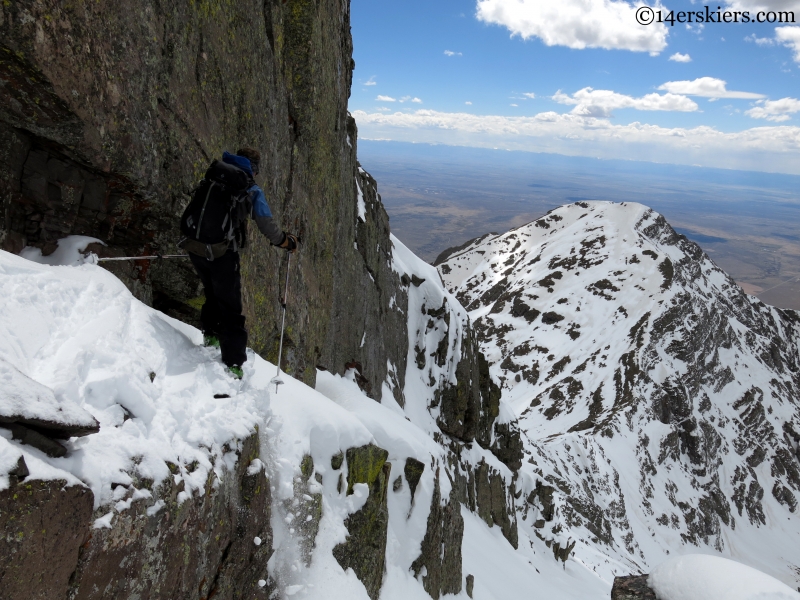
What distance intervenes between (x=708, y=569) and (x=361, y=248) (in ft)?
70.5

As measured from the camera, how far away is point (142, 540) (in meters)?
4.53

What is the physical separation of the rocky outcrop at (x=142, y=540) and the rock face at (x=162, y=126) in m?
4.32

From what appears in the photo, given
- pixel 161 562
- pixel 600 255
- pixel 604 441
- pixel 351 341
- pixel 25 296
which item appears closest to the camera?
pixel 161 562

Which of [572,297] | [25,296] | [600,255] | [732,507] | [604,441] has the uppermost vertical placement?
[25,296]

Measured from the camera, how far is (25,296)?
5.37 meters

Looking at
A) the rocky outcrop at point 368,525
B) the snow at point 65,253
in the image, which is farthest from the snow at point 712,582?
the snow at point 65,253

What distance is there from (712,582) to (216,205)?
9.68 metres

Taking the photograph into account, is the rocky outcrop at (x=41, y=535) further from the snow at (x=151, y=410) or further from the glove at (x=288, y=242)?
the glove at (x=288, y=242)

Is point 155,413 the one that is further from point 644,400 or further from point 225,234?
point 644,400

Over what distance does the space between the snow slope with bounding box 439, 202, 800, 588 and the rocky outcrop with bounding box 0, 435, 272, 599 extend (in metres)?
56.0

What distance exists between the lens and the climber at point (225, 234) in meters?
7.09

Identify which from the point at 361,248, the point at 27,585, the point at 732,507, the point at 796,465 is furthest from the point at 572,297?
the point at 27,585

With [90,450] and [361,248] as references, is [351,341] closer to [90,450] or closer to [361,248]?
[361,248]

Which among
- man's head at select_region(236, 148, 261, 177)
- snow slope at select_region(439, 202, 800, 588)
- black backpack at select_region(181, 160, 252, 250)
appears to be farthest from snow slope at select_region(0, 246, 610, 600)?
snow slope at select_region(439, 202, 800, 588)
